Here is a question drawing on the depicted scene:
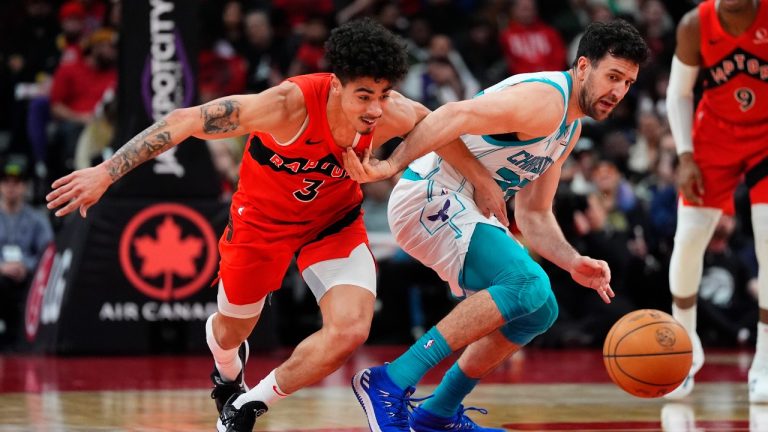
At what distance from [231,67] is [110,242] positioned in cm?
388

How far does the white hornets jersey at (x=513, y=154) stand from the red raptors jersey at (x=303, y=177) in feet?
1.50

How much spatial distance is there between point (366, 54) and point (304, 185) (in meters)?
0.71

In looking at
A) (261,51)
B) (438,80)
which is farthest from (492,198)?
(261,51)

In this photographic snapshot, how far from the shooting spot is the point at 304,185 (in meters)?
5.40

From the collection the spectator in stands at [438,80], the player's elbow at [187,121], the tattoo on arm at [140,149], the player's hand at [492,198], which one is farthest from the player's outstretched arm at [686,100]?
the spectator in stands at [438,80]

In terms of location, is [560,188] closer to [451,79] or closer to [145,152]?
[451,79]

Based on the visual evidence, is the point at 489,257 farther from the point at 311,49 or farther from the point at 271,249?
the point at 311,49

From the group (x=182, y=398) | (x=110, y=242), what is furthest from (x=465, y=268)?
(x=110, y=242)

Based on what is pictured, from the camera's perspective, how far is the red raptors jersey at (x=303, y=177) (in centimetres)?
521

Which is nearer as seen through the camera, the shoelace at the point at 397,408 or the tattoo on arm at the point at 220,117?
the tattoo on arm at the point at 220,117

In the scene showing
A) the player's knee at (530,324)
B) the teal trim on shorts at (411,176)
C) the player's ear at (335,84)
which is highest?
the player's ear at (335,84)

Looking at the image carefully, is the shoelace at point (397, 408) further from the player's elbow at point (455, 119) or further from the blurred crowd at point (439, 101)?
the blurred crowd at point (439, 101)

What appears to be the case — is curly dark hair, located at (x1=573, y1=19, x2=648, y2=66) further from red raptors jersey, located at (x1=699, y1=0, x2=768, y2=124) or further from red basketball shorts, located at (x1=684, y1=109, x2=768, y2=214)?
red basketball shorts, located at (x1=684, y1=109, x2=768, y2=214)

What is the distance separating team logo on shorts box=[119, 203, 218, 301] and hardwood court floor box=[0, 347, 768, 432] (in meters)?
0.59
